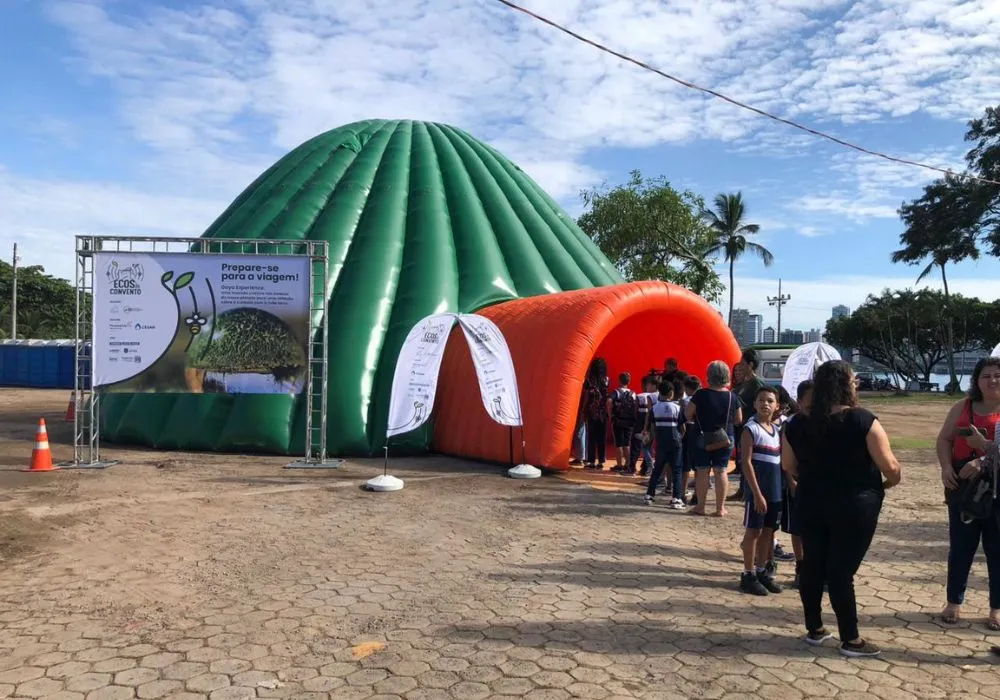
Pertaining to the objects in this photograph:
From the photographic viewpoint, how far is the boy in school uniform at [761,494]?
498 centimetres

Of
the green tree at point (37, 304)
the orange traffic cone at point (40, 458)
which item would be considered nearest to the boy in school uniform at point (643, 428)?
the orange traffic cone at point (40, 458)

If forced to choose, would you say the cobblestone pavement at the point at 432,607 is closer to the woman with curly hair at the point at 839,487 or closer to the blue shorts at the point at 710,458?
the woman with curly hair at the point at 839,487

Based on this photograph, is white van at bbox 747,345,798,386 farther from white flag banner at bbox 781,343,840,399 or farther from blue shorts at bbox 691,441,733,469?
blue shorts at bbox 691,441,733,469

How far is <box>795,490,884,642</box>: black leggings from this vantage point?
3.75 metres

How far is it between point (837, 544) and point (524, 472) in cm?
609

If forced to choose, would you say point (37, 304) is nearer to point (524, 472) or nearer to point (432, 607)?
point (524, 472)

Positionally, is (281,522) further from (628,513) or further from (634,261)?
(634,261)

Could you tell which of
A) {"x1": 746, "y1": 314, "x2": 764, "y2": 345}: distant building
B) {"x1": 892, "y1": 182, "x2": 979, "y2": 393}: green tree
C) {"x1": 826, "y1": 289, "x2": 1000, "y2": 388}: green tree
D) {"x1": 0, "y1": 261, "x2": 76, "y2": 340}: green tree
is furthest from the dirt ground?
{"x1": 746, "y1": 314, "x2": 764, "y2": 345}: distant building

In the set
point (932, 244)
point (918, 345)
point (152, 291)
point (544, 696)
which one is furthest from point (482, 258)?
point (918, 345)

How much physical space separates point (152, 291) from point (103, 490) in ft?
10.3

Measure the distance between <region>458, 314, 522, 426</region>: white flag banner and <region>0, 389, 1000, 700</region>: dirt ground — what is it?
145 cm

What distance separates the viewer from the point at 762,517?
4984mm

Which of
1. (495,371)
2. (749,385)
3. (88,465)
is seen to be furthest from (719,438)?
(88,465)

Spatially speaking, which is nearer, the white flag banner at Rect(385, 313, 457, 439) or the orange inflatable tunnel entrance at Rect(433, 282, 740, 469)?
the white flag banner at Rect(385, 313, 457, 439)
